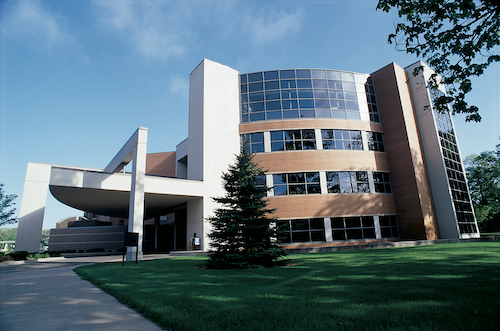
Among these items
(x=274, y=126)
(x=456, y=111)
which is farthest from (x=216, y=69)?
(x=456, y=111)

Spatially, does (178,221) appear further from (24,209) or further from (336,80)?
(336,80)

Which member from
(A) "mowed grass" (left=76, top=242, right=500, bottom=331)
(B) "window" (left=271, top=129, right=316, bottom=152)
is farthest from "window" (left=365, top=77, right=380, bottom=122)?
(A) "mowed grass" (left=76, top=242, right=500, bottom=331)

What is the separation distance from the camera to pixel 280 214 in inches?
1029

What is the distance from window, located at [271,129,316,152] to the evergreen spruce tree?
15160mm

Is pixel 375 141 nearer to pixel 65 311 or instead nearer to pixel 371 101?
pixel 371 101

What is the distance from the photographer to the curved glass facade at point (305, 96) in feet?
96.3

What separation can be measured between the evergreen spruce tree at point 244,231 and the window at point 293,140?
597 inches

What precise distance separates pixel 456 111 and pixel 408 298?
7.31 meters

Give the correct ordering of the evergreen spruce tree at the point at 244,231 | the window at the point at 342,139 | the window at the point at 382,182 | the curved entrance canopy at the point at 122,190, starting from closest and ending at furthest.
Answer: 1. the evergreen spruce tree at the point at 244,231
2. the curved entrance canopy at the point at 122,190
3. the window at the point at 382,182
4. the window at the point at 342,139

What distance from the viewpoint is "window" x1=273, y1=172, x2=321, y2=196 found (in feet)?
88.0

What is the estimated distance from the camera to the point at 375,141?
2969cm

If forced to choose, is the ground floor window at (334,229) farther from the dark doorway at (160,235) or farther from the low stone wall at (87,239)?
the low stone wall at (87,239)

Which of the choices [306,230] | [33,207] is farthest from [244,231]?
[33,207]

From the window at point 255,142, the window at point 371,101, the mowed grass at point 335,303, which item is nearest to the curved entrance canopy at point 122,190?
the window at point 255,142
